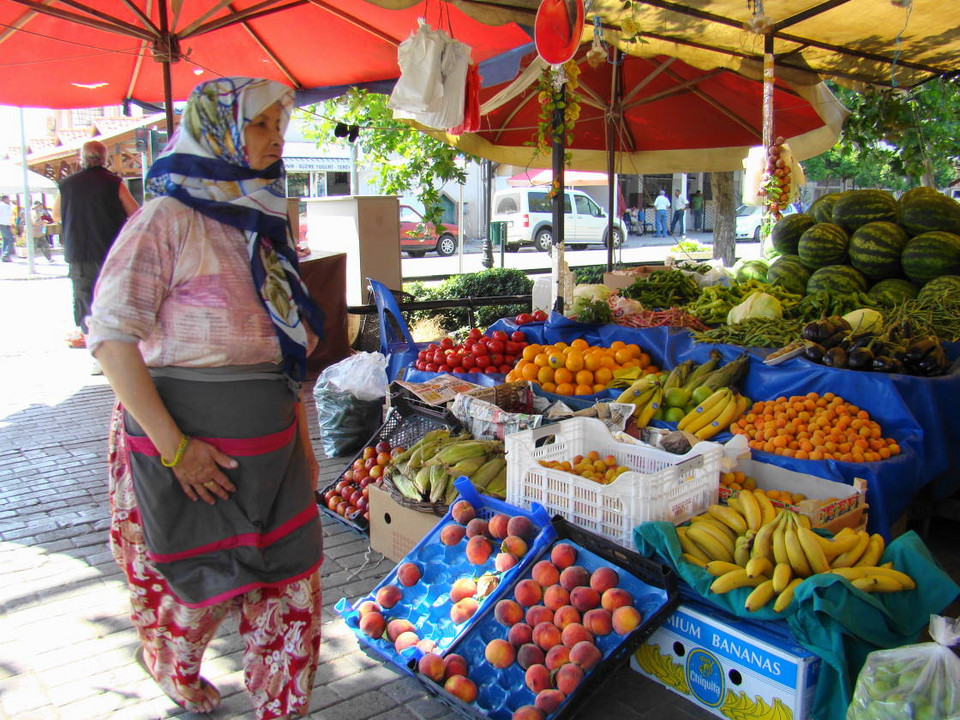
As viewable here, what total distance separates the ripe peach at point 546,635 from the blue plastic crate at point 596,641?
4.4 inches

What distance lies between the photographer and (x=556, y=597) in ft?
8.58

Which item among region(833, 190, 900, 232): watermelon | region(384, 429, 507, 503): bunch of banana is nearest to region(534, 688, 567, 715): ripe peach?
region(384, 429, 507, 503): bunch of banana

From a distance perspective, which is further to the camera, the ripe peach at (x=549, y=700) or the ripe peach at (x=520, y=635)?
the ripe peach at (x=520, y=635)

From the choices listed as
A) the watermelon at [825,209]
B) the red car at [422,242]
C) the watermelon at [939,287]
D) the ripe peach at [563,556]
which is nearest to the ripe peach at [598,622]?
the ripe peach at [563,556]

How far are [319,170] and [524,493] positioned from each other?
2608 centimetres

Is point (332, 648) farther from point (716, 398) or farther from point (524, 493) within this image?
point (716, 398)

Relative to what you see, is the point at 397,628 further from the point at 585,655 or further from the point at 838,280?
the point at 838,280

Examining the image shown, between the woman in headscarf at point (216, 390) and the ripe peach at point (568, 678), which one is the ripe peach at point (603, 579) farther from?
the woman in headscarf at point (216, 390)

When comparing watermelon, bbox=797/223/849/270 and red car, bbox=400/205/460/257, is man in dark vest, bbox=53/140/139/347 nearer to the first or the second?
watermelon, bbox=797/223/849/270

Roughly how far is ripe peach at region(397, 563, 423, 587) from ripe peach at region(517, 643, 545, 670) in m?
0.59

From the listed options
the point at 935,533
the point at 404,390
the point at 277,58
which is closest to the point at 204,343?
the point at 404,390

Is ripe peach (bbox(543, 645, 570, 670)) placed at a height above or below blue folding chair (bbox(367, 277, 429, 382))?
below

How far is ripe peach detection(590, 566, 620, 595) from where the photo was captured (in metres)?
2.61

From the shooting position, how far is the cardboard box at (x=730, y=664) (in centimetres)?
232
